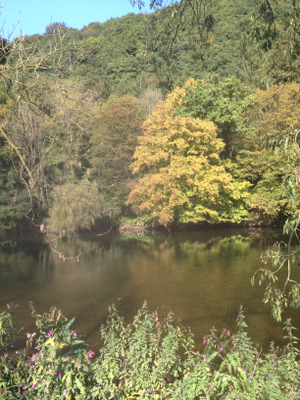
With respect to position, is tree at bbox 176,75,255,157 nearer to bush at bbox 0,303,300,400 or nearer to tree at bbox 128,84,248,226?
tree at bbox 128,84,248,226

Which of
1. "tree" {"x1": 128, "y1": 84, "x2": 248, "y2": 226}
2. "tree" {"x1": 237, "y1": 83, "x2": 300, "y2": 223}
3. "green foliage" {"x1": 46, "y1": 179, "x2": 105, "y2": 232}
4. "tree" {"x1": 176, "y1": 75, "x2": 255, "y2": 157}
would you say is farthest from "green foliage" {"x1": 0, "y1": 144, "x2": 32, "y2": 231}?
"tree" {"x1": 237, "y1": 83, "x2": 300, "y2": 223}

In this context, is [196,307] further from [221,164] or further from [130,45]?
[130,45]

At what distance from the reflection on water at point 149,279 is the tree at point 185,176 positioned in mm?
1559

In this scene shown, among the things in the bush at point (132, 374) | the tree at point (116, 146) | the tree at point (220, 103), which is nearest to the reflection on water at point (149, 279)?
the bush at point (132, 374)

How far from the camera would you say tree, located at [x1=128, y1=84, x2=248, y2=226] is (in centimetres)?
2061

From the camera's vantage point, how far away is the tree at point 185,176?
20.6 meters

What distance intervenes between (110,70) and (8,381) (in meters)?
38.7

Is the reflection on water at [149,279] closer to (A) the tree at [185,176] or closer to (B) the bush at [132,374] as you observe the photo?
(A) the tree at [185,176]

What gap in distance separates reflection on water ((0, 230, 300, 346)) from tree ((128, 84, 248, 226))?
1.56 metres

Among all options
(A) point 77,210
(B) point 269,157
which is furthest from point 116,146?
(B) point 269,157

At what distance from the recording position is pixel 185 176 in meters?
21.1

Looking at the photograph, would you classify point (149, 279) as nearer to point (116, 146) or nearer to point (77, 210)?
point (77, 210)

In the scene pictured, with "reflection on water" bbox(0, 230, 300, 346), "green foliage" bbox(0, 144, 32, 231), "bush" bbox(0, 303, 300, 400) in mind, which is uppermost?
"bush" bbox(0, 303, 300, 400)

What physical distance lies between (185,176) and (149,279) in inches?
367
